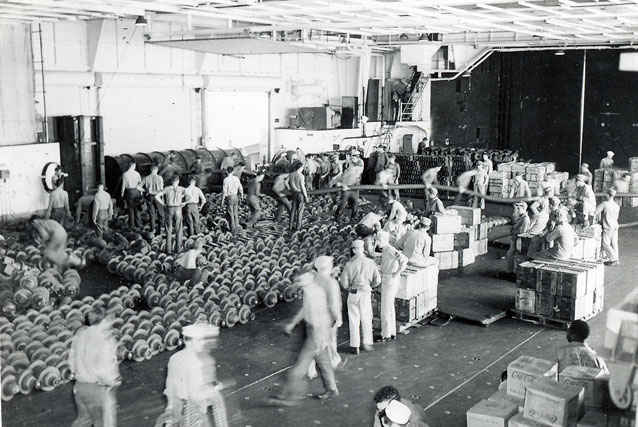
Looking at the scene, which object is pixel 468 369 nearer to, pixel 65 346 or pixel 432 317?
pixel 432 317

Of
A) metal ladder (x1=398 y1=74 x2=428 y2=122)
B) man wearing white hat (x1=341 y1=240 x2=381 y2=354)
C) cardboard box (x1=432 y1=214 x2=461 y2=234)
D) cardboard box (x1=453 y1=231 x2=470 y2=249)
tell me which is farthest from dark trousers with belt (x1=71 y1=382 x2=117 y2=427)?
metal ladder (x1=398 y1=74 x2=428 y2=122)

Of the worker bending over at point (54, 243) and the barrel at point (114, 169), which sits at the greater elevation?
the barrel at point (114, 169)

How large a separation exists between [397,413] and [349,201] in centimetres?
1331

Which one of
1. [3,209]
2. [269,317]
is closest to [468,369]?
[269,317]

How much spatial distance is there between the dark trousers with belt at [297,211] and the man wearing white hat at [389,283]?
6458 mm

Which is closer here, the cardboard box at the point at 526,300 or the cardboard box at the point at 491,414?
the cardboard box at the point at 491,414

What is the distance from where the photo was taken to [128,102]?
792 inches

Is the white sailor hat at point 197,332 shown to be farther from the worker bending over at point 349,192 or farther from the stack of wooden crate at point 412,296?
the worker bending over at point 349,192

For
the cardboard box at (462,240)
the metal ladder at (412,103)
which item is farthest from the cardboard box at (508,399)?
the metal ladder at (412,103)

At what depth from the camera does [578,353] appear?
7062 mm

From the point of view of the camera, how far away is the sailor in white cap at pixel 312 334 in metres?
7.77

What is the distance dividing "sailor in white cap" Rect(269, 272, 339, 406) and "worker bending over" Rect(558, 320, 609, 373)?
8.48 feet

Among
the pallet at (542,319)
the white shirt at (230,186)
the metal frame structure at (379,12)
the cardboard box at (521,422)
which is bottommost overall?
the pallet at (542,319)

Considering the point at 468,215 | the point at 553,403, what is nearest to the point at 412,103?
the point at 468,215
